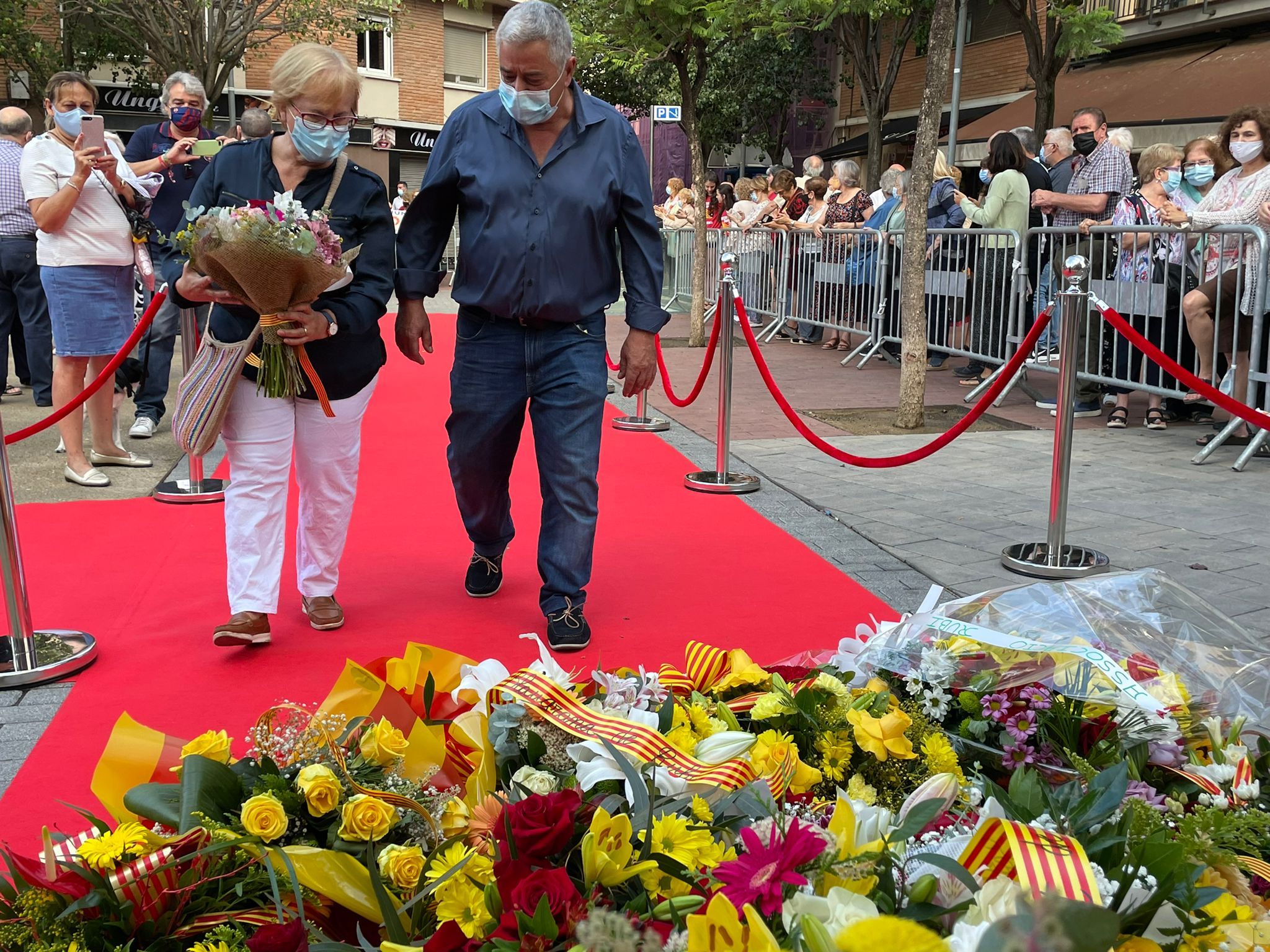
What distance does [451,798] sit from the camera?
2119 millimetres

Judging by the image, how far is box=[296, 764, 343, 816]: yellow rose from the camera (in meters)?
2.05

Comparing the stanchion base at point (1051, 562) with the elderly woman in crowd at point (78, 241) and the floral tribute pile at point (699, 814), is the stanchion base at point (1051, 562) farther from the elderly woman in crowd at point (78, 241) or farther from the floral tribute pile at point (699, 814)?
the elderly woman in crowd at point (78, 241)

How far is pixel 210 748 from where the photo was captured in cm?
227

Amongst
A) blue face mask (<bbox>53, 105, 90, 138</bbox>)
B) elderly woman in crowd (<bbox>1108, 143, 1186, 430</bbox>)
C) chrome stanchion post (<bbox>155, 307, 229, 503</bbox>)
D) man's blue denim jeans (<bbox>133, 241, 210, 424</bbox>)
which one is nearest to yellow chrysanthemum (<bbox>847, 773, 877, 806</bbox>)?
chrome stanchion post (<bbox>155, 307, 229, 503</bbox>)

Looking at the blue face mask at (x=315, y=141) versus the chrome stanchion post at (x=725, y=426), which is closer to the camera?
the blue face mask at (x=315, y=141)

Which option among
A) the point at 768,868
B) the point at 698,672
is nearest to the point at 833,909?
the point at 768,868

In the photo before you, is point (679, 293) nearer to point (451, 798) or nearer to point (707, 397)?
point (707, 397)

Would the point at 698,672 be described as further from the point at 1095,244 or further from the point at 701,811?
the point at 1095,244

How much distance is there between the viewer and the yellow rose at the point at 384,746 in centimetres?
224

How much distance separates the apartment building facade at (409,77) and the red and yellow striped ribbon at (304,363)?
31.1m

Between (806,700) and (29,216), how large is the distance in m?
8.91

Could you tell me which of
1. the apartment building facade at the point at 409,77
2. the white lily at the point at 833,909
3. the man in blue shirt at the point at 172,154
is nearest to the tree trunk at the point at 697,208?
the man in blue shirt at the point at 172,154

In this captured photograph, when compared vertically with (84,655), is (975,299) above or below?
above

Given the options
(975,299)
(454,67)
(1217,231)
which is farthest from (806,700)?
(454,67)
